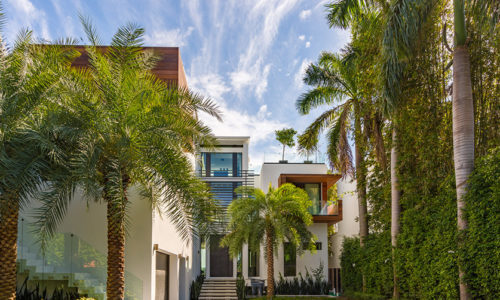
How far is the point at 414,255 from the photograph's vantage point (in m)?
10.9

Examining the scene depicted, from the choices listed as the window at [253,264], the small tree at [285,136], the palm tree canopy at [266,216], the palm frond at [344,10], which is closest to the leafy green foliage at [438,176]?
the palm frond at [344,10]

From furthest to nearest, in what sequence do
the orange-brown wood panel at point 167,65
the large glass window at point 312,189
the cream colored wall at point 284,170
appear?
1. the cream colored wall at point 284,170
2. the large glass window at point 312,189
3. the orange-brown wood panel at point 167,65

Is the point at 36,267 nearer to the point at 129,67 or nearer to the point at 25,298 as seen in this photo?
the point at 25,298

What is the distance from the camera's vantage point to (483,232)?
753 centimetres

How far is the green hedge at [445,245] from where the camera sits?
7352 millimetres

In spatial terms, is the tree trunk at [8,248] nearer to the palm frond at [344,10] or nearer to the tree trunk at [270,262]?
the palm frond at [344,10]

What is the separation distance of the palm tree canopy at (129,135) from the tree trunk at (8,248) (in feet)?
1.71

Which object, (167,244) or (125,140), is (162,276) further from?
(125,140)

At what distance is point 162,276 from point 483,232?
400 inches

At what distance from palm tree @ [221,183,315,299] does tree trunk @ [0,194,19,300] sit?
10.2 metres

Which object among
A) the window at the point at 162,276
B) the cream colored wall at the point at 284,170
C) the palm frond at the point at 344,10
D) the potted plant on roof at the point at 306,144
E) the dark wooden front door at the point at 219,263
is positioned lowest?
the dark wooden front door at the point at 219,263

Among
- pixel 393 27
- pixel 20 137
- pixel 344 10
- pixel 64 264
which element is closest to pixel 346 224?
pixel 344 10

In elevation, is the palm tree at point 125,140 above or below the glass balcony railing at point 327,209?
above

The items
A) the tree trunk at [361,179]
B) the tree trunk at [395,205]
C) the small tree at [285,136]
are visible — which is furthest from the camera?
the small tree at [285,136]
